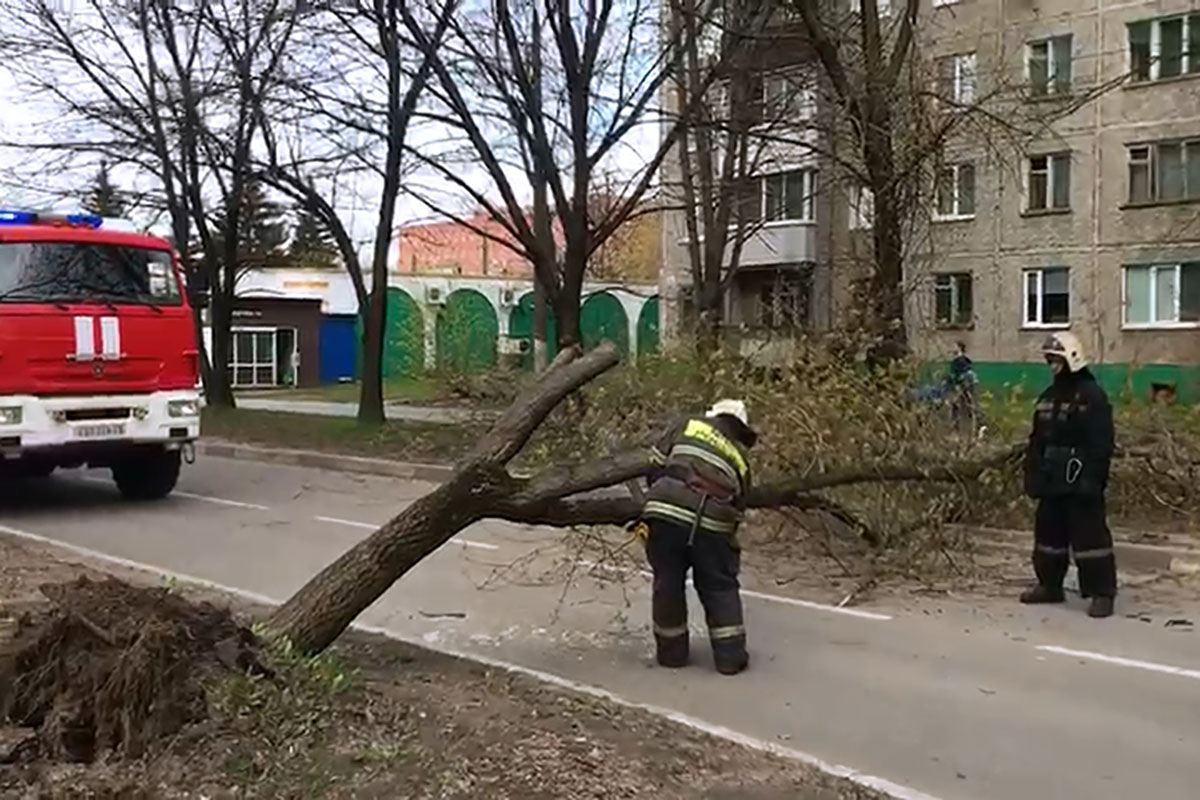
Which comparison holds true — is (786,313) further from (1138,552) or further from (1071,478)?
(1071,478)

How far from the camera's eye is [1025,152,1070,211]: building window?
33.8 meters

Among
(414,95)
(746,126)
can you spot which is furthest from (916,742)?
(414,95)

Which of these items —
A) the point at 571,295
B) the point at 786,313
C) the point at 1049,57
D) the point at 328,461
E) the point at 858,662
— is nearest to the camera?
the point at 858,662

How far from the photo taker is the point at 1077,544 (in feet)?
28.7

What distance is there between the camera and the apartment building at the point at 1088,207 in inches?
1245

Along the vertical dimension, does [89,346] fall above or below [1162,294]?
below

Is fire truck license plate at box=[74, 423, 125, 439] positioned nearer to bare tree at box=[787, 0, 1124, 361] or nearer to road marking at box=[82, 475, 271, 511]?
road marking at box=[82, 475, 271, 511]

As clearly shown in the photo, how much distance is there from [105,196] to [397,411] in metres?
6.80

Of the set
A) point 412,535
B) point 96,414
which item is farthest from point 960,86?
point 412,535

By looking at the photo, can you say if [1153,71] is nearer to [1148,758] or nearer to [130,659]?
[1148,758]

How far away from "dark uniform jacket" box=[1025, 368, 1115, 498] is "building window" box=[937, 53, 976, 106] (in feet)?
21.1

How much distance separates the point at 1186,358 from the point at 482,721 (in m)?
29.2

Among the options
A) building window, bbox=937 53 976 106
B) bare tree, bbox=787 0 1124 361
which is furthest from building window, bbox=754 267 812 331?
building window, bbox=937 53 976 106

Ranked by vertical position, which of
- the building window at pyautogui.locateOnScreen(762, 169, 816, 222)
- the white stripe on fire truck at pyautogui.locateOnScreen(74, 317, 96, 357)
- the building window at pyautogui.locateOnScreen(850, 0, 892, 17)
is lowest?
the white stripe on fire truck at pyautogui.locateOnScreen(74, 317, 96, 357)
